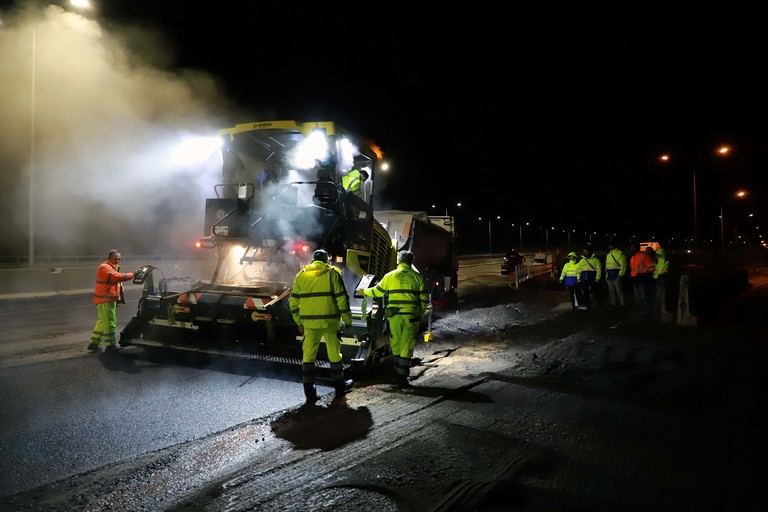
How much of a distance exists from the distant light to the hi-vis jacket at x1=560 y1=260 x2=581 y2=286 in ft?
27.1

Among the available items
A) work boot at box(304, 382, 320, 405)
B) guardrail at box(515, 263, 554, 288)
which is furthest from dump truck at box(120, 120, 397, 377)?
guardrail at box(515, 263, 554, 288)

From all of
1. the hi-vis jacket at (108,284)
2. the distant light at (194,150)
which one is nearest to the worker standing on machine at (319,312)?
the hi-vis jacket at (108,284)

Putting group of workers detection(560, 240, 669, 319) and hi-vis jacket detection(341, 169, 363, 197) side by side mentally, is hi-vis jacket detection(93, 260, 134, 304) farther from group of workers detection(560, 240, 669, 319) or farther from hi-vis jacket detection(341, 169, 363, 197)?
group of workers detection(560, 240, 669, 319)

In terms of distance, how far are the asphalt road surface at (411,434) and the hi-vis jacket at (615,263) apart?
4.41m

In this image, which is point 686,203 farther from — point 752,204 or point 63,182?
point 63,182

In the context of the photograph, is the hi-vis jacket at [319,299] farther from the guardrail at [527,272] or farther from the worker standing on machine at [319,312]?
the guardrail at [527,272]

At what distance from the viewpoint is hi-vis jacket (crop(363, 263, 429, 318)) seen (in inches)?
226

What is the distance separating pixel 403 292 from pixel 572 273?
748 centimetres

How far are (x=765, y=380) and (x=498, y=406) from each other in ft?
10.3

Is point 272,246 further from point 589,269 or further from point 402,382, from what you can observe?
point 589,269

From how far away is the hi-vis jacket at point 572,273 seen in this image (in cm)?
1184

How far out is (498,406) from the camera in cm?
486

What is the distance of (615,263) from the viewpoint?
11.7 m

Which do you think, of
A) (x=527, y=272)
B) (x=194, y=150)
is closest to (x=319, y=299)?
(x=194, y=150)
